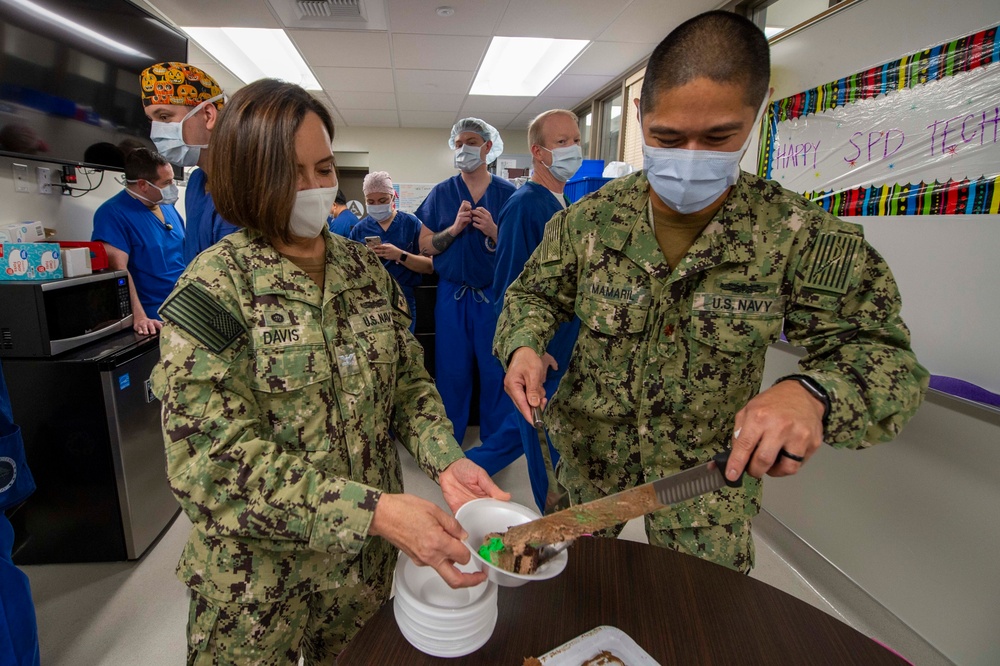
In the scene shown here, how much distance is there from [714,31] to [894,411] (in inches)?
30.9

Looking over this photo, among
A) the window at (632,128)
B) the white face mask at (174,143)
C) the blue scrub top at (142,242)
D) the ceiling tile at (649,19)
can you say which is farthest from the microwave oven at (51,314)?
the window at (632,128)

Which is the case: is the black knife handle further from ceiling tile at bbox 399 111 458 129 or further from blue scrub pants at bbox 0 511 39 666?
ceiling tile at bbox 399 111 458 129

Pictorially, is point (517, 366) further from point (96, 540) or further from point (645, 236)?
point (96, 540)

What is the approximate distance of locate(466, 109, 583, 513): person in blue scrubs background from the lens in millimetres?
2361

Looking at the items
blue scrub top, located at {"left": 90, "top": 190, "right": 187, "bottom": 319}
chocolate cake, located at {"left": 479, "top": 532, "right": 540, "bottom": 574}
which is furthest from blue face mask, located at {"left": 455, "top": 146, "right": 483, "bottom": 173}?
chocolate cake, located at {"left": 479, "top": 532, "right": 540, "bottom": 574}

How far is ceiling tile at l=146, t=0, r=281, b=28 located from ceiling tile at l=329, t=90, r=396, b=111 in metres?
2.12

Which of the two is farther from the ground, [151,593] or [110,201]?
[110,201]

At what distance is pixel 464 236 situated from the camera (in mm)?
2902

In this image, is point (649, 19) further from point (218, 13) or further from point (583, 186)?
point (218, 13)

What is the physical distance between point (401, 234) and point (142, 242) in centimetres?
148

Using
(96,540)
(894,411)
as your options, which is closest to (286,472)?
(894,411)

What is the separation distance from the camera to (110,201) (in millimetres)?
2611

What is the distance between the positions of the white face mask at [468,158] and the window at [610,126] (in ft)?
10.6

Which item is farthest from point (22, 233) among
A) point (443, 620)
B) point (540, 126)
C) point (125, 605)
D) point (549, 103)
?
point (549, 103)
